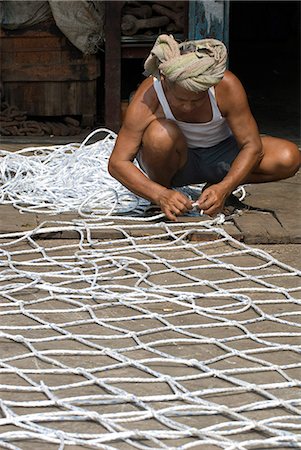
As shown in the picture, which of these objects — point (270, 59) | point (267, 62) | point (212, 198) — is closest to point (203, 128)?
→ point (212, 198)

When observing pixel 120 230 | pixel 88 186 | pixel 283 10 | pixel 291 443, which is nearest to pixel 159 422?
pixel 291 443

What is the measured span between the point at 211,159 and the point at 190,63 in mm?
596

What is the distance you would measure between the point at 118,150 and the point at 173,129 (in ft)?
0.78

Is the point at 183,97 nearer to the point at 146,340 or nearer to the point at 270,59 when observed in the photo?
the point at 146,340

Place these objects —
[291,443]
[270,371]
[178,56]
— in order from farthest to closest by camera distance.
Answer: [178,56] < [270,371] < [291,443]

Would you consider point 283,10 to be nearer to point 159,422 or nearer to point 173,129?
point 173,129

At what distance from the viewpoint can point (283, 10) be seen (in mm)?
10906

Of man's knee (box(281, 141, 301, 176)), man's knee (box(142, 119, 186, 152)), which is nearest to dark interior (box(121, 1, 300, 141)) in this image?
man's knee (box(281, 141, 301, 176))

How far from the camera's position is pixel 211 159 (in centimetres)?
444

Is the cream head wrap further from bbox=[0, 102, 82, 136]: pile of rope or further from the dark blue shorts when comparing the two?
bbox=[0, 102, 82, 136]: pile of rope

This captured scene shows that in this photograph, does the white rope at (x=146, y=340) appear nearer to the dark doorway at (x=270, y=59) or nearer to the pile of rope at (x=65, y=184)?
the pile of rope at (x=65, y=184)

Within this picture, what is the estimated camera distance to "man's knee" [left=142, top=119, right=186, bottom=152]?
13.7 ft

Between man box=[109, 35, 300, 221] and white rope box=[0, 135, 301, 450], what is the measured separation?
18 cm

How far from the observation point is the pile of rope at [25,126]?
252 inches
